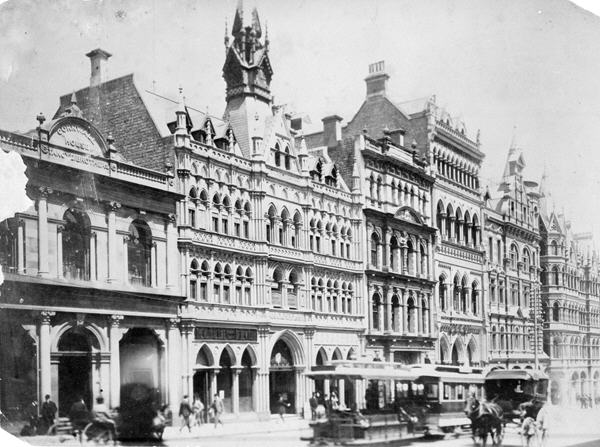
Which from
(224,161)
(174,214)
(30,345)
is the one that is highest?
(224,161)

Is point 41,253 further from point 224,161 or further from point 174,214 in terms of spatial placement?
point 224,161

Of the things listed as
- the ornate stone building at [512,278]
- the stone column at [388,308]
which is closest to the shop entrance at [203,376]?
the stone column at [388,308]

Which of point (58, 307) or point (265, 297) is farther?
point (265, 297)

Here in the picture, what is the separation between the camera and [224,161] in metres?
22.1

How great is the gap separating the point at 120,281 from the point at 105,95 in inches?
211

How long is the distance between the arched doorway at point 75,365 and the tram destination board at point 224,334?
11.1ft

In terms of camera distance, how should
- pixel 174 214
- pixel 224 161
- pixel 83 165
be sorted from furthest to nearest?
pixel 224 161 → pixel 174 214 → pixel 83 165

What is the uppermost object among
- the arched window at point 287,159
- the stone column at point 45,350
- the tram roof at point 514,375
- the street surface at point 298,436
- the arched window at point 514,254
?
the arched window at point 287,159

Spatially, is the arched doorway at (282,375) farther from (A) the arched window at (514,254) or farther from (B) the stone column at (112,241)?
(A) the arched window at (514,254)

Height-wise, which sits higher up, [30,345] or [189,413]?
[30,345]

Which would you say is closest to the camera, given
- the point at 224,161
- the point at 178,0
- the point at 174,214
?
the point at 178,0

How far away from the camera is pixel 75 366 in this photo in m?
17.9

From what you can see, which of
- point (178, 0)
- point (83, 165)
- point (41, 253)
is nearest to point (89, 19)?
point (178, 0)

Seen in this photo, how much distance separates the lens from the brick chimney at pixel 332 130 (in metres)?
27.5
